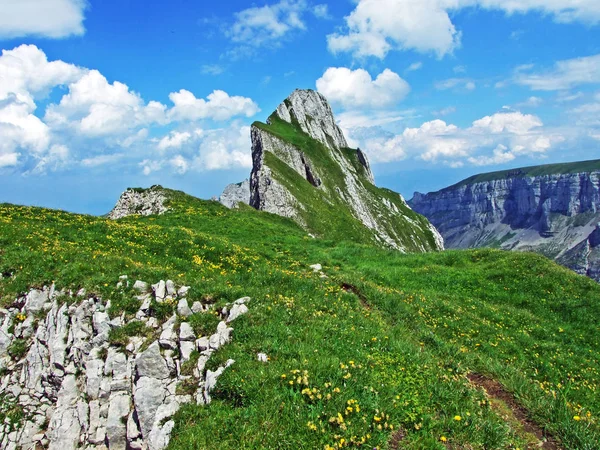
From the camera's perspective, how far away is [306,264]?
82.3 ft

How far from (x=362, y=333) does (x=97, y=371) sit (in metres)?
8.09

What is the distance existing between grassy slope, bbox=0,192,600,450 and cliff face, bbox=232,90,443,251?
35.6 m

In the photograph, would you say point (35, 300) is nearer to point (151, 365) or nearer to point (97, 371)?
point (97, 371)

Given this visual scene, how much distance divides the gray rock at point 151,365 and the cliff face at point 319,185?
49.9 meters

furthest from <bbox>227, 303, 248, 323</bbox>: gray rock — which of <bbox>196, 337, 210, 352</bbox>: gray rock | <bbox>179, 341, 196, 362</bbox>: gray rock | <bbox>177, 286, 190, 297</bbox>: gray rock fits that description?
<bbox>177, 286, 190, 297</bbox>: gray rock

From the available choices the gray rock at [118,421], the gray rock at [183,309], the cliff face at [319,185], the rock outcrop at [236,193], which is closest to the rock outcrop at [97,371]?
the gray rock at [118,421]

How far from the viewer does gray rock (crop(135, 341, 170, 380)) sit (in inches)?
410

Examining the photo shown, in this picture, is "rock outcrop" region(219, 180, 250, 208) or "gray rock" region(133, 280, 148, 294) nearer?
"gray rock" region(133, 280, 148, 294)

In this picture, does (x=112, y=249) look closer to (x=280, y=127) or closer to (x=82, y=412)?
(x=82, y=412)

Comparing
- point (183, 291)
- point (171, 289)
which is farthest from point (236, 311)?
point (171, 289)

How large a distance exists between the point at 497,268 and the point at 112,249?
2489 centimetres

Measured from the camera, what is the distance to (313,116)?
143 meters

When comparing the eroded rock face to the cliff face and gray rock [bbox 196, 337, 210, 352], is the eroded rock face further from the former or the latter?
gray rock [bbox 196, 337, 210, 352]

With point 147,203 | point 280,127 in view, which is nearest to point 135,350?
point 147,203
